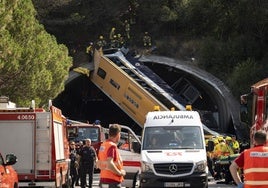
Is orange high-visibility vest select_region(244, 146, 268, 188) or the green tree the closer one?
orange high-visibility vest select_region(244, 146, 268, 188)

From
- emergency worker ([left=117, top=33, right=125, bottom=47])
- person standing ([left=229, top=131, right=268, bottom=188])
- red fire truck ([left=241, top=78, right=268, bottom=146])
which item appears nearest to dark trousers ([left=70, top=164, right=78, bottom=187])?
red fire truck ([left=241, top=78, right=268, bottom=146])

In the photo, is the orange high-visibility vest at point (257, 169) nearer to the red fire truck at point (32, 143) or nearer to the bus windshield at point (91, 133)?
the red fire truck at point (32, 143)

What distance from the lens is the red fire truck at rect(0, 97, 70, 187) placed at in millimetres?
18484

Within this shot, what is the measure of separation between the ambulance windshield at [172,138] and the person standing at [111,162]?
736 cm

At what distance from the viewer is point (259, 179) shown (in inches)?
387

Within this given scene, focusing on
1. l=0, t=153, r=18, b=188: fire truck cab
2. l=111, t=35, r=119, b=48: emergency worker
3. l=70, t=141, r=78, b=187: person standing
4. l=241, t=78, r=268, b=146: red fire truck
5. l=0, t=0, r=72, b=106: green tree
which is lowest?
l=0, t=153, r=18, b=188: fire truck cab

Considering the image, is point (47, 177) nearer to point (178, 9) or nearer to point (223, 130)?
point (223, 130)

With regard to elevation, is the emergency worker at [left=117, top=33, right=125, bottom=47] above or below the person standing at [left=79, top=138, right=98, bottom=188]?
above

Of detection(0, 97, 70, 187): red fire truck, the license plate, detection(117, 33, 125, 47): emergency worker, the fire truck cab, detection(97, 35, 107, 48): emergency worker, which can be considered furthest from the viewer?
detection(117, 33, 125, 47): emergency worker

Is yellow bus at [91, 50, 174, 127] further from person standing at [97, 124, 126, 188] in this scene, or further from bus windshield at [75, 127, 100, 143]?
person standing at [97, 124, 126, 188]

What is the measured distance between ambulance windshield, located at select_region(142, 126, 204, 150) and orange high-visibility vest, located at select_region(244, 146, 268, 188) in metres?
9.14

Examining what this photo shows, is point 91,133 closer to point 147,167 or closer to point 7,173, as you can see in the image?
point 147,167

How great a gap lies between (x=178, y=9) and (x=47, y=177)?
34.7 meters

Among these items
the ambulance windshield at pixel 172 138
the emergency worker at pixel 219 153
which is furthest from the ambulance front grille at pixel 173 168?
the emergency worker at pixel 219 153
